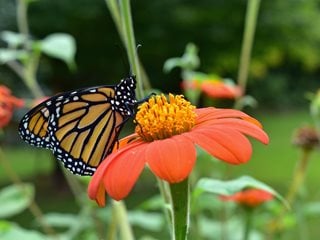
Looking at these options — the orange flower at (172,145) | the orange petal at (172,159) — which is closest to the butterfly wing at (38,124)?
the orange flower at (172,145)

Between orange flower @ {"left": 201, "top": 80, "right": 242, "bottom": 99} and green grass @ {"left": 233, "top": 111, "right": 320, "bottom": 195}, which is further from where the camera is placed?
green grass @ {"left": 233, "top": 111, "right": 320, "bottom": 195}

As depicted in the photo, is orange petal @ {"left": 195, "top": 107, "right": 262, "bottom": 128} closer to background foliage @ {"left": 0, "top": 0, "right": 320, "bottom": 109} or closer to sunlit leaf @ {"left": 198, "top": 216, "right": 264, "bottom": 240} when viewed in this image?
sunlit leaf @ {"left": 198, "top": 216, "right": 264, "bottom": 240}

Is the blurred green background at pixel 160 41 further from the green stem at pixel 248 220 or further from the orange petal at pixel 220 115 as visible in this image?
the orange petal at pixel 220 115

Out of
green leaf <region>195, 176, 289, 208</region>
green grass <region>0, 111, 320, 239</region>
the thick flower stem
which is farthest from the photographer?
green grass <region>0, 111, 320, 239</region>

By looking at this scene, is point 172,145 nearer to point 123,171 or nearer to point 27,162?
point 123,171

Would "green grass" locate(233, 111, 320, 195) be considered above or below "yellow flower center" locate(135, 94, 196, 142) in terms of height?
below

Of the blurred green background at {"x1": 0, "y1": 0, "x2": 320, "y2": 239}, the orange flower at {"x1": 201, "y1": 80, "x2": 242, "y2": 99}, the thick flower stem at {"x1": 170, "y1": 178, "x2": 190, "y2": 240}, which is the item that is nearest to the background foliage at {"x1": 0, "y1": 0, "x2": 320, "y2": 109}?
the blurred green background at {"x1": 0, "y1": 0, "x2": 320, "y2": 239}
